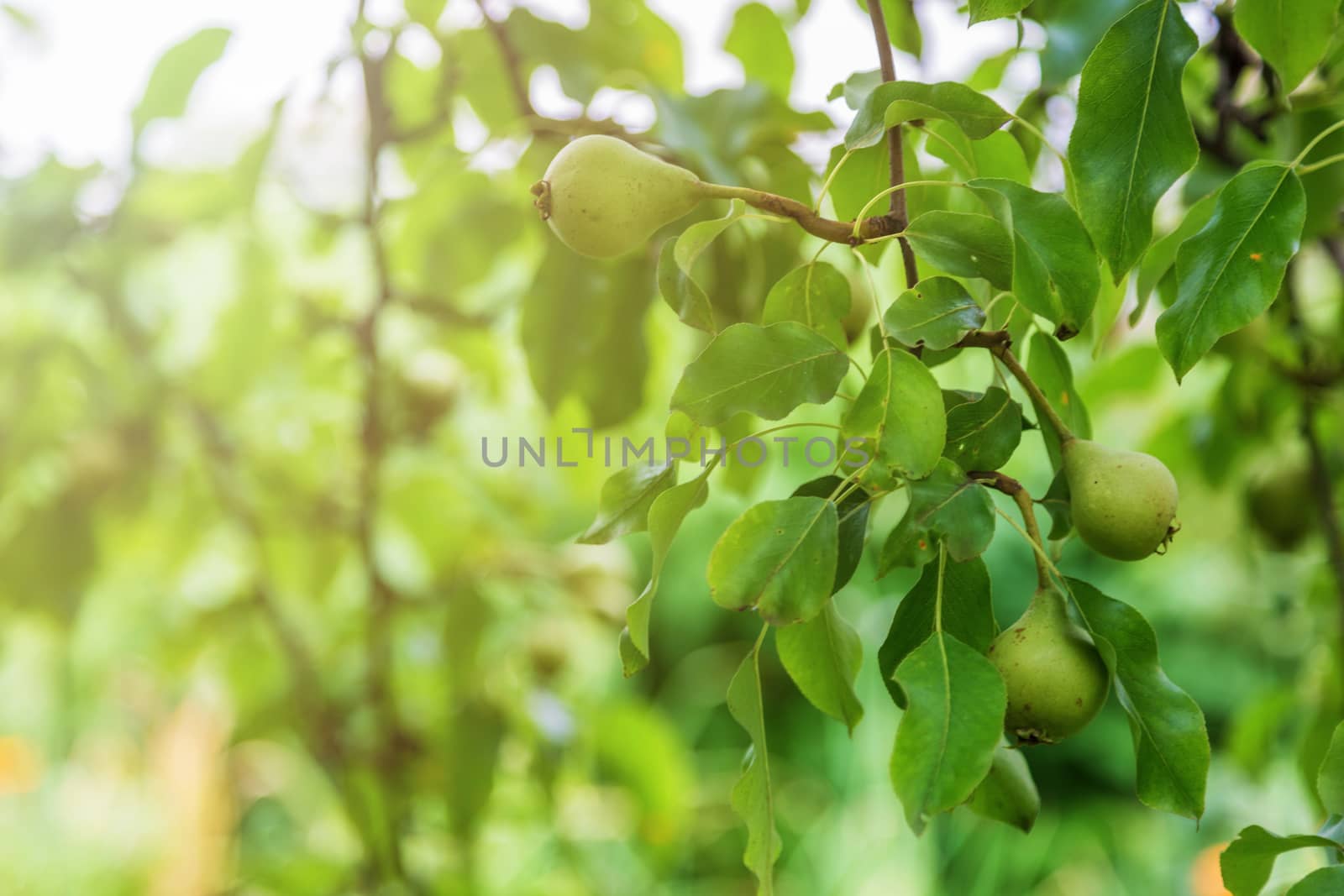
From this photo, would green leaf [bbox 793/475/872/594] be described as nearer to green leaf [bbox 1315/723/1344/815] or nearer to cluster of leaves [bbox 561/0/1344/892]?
cluster of leaves [bbox 561/0/1344/892]

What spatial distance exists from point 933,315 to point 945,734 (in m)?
0.10

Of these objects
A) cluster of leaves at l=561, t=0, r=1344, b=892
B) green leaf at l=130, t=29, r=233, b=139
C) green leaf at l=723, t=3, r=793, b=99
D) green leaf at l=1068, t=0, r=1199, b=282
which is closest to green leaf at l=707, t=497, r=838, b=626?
cluster of leaves at l=561, t=0, r=1344, b=892

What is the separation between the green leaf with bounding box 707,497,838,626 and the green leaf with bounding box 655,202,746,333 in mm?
58

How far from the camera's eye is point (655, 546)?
28 cm

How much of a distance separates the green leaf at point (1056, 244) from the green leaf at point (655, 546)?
10 centimetres

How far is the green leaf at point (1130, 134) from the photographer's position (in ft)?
0.93

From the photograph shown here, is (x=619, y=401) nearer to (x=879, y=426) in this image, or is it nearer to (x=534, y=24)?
(x=534, y=24)

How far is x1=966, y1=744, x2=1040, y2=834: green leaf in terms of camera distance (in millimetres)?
303

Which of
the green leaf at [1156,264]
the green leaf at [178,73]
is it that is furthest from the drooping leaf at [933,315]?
the green leaf at [178,73]

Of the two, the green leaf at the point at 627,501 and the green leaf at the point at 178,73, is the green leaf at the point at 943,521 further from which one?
the green leaf at the point at 178,73

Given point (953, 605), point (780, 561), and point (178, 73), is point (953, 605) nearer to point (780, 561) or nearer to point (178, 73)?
point (780, 561)

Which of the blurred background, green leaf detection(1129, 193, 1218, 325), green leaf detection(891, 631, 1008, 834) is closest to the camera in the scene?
green leaf detection(891, 631, 1008, 834)

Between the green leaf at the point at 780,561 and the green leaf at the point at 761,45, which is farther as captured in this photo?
the green leaf at the point at 761,45

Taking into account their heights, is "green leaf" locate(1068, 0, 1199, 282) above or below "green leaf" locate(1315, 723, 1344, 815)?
above
